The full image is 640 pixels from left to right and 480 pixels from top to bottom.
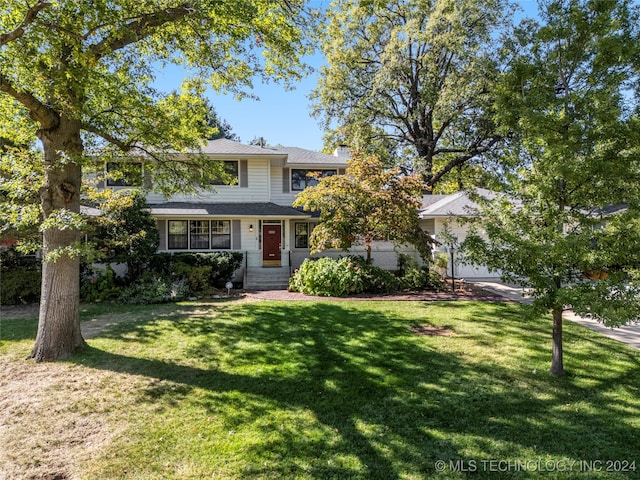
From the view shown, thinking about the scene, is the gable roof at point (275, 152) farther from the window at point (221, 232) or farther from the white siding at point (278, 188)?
the window at point (221, 232)

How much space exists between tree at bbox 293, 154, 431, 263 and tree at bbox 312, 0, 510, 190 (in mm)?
5097

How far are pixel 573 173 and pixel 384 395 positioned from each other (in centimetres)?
405

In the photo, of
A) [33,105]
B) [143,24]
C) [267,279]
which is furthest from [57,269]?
[267,279]

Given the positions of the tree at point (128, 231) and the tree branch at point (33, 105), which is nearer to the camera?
the tree branch at point (33, 105)

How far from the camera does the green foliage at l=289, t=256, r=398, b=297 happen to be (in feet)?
40.3

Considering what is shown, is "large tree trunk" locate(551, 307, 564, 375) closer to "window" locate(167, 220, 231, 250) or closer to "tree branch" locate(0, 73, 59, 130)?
"tree branch" locate(0, 73, 59, 130)

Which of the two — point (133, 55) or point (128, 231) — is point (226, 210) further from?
point (133, 55)

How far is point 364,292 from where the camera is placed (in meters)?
12.7

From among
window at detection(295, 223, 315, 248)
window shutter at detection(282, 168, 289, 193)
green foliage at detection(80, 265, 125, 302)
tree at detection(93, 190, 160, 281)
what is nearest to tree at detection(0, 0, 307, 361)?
tree at detection(93, 190, 160, 281)

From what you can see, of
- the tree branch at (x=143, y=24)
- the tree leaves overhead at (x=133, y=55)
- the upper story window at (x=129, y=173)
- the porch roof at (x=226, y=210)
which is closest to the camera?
the tree leaves overhead at (x=133, y=55)

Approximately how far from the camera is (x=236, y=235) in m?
16.5

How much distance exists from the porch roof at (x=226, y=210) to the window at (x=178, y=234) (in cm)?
66

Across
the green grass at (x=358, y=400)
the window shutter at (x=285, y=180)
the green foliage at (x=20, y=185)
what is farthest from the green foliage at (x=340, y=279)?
the green foliage at (x=20, y=185)

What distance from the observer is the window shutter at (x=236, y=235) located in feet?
54.0
